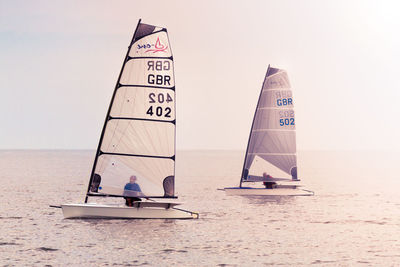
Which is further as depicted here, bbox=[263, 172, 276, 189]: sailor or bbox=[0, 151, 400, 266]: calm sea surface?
bbox=[263, 172, 276, 189]: sailor

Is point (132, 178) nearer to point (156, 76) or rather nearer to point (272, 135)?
point (156, 76)

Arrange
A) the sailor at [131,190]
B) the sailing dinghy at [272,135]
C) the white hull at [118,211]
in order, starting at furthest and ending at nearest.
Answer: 1. the sailing dinghy at [272,135]
2. the sailor at [131,190]
3. the white hull at [118,211]

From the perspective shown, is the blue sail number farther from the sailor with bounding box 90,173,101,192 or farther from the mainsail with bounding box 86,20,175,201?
Answer: the sailor with bounding box 90,173,101,192

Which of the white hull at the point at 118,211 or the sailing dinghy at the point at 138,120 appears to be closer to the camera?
the white hull at the point at 118,211

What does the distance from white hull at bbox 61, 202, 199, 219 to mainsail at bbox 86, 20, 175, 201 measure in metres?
1.13

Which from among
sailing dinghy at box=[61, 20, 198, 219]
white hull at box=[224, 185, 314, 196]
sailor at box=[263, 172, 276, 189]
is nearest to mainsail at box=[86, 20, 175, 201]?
sailing dinghy at box=[61, 20, 198, 219]

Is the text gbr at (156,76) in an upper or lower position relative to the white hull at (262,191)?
upper

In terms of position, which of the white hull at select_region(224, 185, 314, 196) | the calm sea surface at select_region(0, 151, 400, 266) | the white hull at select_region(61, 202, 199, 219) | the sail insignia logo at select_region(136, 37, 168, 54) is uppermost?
the sail insignia logo at select_region(136, 37, 168, 54)

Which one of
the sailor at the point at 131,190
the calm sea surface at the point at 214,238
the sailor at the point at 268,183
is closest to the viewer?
the calm sea surface at the point at 214,238

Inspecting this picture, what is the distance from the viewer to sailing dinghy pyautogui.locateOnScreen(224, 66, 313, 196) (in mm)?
48750

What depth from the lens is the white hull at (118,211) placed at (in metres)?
31.2

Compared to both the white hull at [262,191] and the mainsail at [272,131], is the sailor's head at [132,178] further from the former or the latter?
the mainsail at [272,131]

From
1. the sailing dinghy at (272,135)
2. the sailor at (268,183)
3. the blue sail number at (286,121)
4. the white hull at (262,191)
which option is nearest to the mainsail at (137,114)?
the white hull at (262,191)

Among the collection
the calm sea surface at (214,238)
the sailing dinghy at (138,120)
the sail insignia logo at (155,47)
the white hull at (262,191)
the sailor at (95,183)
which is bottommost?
the calm sea surface at (214,238)
